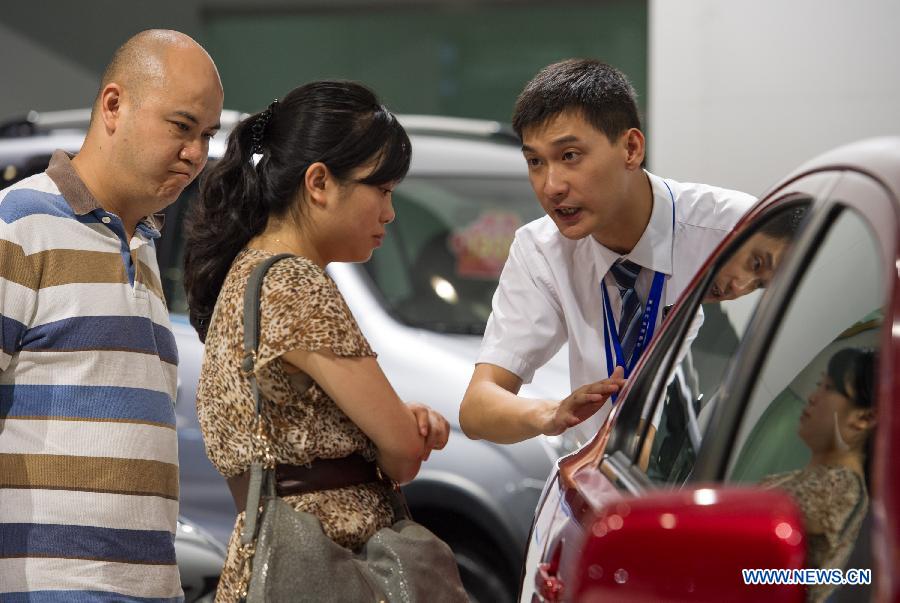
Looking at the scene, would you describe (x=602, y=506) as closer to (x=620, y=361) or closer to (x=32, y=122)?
(x=620, y=361)

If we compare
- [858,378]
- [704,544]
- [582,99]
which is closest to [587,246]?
[582,99]

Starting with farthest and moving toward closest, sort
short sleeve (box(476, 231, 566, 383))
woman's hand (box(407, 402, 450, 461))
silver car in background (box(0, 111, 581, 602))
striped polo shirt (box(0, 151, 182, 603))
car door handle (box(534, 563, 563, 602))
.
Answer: silver car in background (box(0, 111, 581, 602)) → short sleeve (box(476, 231, 566, 383)) → woman's hand (box(407, 402, 450, 461)) → striped polo shirt (box(0, 151, 182, 603)) → car door handle (box(534, 563, 563, 602))

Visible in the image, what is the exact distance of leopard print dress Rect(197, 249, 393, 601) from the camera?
6.68ft

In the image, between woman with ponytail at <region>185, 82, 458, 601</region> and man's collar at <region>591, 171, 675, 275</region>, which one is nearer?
woman with ponytail at <region>185, 82, 458, 601</region>

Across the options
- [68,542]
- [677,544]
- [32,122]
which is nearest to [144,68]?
[68,542]

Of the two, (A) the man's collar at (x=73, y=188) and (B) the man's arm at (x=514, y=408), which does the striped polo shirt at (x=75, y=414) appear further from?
(B) the man's arm at (x=514, y=408)

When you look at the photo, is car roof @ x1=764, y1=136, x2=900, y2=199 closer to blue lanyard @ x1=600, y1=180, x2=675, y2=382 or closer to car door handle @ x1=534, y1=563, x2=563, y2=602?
car door handle @ x1=534, y1=563, x2=563, y2=602

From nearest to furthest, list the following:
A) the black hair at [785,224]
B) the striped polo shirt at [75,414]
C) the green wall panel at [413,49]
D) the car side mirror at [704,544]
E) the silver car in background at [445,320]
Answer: the car side mirror at [704,544]
the black hair at [785,224]
the striped polo shirt at [75,414]
the silver car in background at [445,320]
the green wall panel at [413,49]

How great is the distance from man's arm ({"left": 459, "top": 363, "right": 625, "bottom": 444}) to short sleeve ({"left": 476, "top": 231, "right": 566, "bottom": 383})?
35 millimetres

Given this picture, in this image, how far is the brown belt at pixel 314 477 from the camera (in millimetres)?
2051

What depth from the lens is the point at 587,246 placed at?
107 inches

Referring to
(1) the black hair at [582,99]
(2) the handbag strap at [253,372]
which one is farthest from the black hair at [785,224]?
(1) the black hair at [582,99]

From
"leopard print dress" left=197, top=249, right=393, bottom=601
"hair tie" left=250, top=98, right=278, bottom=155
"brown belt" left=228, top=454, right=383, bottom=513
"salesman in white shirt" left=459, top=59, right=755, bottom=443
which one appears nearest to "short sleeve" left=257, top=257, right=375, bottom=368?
"leopard print dress" left=197, top=249, right=393, bottom=601

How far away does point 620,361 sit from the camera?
2.56 meters
